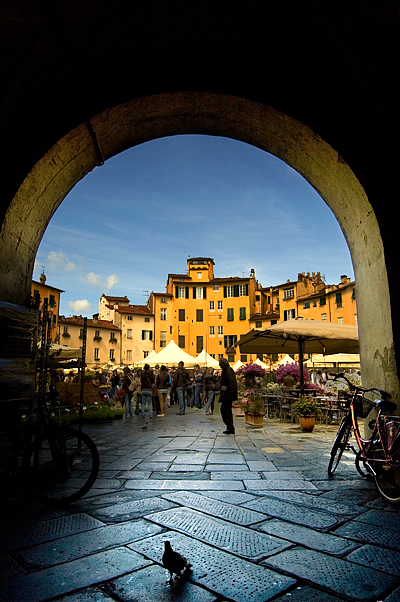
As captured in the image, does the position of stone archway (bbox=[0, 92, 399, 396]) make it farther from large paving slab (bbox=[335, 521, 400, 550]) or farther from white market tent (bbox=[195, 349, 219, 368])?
white market tent (bbox=[195, 349, 219, 368])

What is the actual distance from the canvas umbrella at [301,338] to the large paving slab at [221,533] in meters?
6.01

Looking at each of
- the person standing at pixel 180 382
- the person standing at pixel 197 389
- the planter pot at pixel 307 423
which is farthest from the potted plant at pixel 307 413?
the person standing at pixel 197 389

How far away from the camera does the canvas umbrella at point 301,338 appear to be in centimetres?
895

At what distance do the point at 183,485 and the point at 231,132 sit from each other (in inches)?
175

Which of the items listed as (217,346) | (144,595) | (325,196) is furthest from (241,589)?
(217,346)

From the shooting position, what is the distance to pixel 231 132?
A: 223 inches

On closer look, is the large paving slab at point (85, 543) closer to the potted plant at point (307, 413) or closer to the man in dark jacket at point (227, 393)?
the man in dark jacket at point (227, 393)

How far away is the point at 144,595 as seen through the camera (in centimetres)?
202

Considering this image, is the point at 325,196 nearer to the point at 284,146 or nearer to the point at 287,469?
the point at 284,146

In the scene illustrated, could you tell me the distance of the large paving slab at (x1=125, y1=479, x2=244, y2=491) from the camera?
400 centimetres

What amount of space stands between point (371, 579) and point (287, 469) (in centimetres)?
271

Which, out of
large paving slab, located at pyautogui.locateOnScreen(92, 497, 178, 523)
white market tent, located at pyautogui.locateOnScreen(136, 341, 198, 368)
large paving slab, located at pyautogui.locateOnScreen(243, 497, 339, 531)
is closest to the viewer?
large paving slab, located at pyautogui.locateOnScreen(243, 497, 339, 531)

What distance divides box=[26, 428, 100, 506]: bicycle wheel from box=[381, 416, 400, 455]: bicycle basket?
2.68m

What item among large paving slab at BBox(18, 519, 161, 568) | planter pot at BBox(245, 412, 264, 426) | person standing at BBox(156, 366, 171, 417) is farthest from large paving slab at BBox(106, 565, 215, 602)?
person standing at BBox(156, 366, 171, 417)
